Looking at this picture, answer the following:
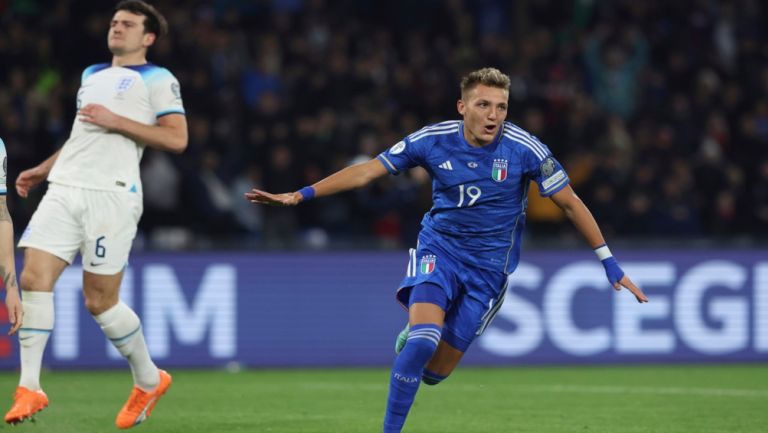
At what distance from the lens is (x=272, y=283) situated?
13570 mm

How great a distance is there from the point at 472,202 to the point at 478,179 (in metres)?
0.15

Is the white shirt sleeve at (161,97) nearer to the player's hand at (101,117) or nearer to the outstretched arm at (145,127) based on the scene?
the outstretched arm at (145,127)

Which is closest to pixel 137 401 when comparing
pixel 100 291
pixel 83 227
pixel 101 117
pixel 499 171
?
pixel 100 291

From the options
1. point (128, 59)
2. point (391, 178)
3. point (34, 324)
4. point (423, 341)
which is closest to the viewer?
point (423, 341)

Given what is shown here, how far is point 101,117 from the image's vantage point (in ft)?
25.0

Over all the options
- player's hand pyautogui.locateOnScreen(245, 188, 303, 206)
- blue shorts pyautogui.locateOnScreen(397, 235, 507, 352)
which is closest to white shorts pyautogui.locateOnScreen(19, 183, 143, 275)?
player's hand pyautogui.locateOnScreen(245, 188, 303, 206)

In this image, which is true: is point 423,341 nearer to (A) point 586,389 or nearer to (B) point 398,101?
(A) point 586,389

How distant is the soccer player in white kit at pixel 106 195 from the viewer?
7625 millimetres

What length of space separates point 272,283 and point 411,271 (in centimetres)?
601

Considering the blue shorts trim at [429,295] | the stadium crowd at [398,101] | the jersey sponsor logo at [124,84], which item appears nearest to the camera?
the blue shorts trim at [429,295]

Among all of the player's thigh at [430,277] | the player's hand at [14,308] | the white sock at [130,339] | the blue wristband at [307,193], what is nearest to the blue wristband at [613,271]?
the player's thigh at [430,277]

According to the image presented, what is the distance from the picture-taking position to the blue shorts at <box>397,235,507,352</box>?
7602 millimetres

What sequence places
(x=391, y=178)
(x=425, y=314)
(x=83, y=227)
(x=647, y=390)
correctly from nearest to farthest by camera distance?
1. (x=425, y=314)
2. (x=83, y=227)
3. (x=647, y=390)
4. (x=391, y=178)

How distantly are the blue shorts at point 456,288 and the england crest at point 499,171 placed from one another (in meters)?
0.53
